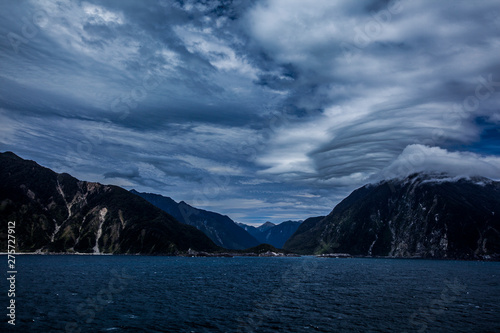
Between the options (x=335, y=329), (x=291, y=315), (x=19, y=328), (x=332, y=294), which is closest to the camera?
(x=19, y=328)

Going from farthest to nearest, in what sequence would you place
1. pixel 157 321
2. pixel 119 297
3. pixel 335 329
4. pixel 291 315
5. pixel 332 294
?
pixel 332 294, pixel 119 297, pixel 291 315, pixel 157 321, pixel 335 329

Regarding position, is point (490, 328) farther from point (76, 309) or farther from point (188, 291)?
point (76, 309)

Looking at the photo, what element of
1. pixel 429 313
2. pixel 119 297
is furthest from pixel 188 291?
pixel 429 313

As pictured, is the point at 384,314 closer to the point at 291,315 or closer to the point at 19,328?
the point at 291,315

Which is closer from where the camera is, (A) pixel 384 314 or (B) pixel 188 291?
(A) pixel 384 314

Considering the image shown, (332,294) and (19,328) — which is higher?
(19,328)

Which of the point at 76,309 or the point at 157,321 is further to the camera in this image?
the point at 76,309

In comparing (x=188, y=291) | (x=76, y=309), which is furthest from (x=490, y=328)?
(x=76, y=309)

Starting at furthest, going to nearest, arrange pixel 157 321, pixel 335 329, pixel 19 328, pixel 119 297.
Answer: pixel 119 297 → pixel 157 321 → pixel 335 329 → pixel 19 328

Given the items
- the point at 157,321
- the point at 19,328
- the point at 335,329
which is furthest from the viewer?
the point at 157,321
